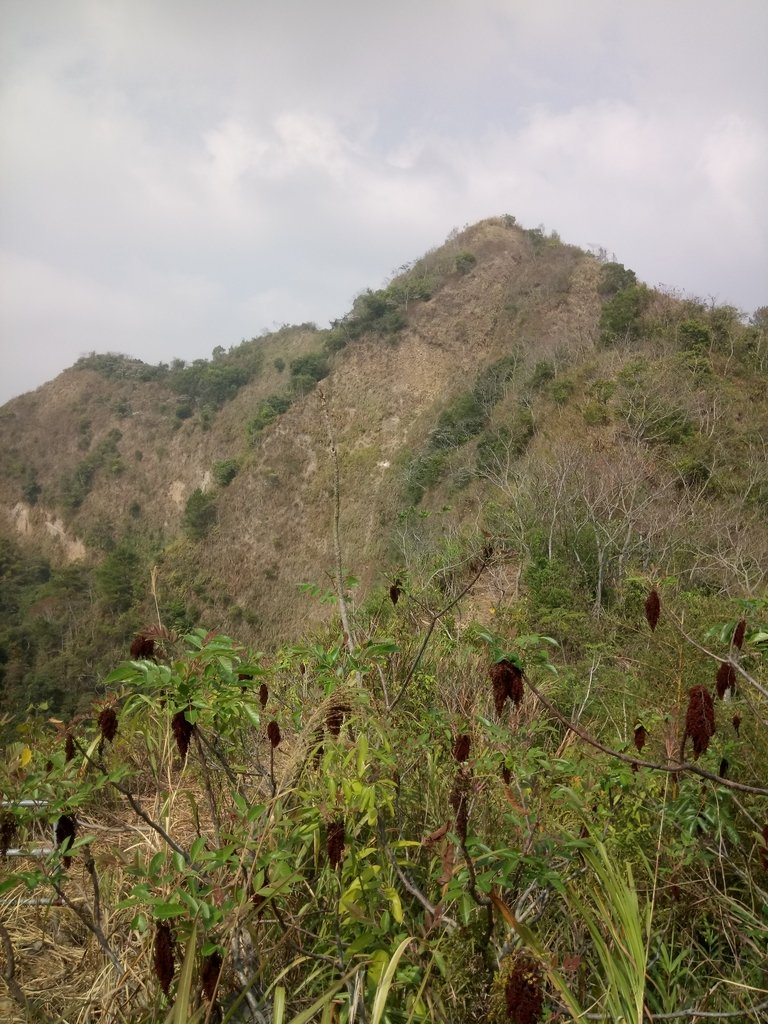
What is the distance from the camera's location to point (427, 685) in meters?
3.28

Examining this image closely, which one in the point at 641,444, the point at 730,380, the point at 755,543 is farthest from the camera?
the point at 730,380

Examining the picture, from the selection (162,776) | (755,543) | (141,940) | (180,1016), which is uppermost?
(180,1016)

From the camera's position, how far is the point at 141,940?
5.83 feet

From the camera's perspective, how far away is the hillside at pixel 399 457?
11555 mm

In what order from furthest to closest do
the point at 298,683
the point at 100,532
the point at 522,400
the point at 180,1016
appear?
the point at 100,532 → the point at 522,400 → the point at 298,683 → the point at 180,1016

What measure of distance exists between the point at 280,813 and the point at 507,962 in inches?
30.7

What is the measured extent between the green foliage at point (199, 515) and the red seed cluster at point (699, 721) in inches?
1309

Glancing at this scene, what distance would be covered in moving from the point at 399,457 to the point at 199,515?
12498mm

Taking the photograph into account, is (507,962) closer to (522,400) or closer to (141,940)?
(141,940)

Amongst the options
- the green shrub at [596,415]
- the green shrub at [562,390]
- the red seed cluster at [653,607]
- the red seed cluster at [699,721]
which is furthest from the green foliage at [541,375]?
the red seed cluster at [699,721]

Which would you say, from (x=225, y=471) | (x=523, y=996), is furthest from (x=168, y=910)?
(x=225, y=471)

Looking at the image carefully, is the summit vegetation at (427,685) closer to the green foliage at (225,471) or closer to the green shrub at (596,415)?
Answer: the green shrub at (596,415)

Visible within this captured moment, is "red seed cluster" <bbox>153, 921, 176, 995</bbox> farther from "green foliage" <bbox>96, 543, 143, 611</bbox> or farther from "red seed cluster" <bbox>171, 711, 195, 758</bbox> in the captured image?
"green foliage" <bbox>96, 543, 143, 611</bbox>

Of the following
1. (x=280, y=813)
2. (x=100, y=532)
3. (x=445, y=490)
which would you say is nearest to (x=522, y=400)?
(x=445, y=490)
